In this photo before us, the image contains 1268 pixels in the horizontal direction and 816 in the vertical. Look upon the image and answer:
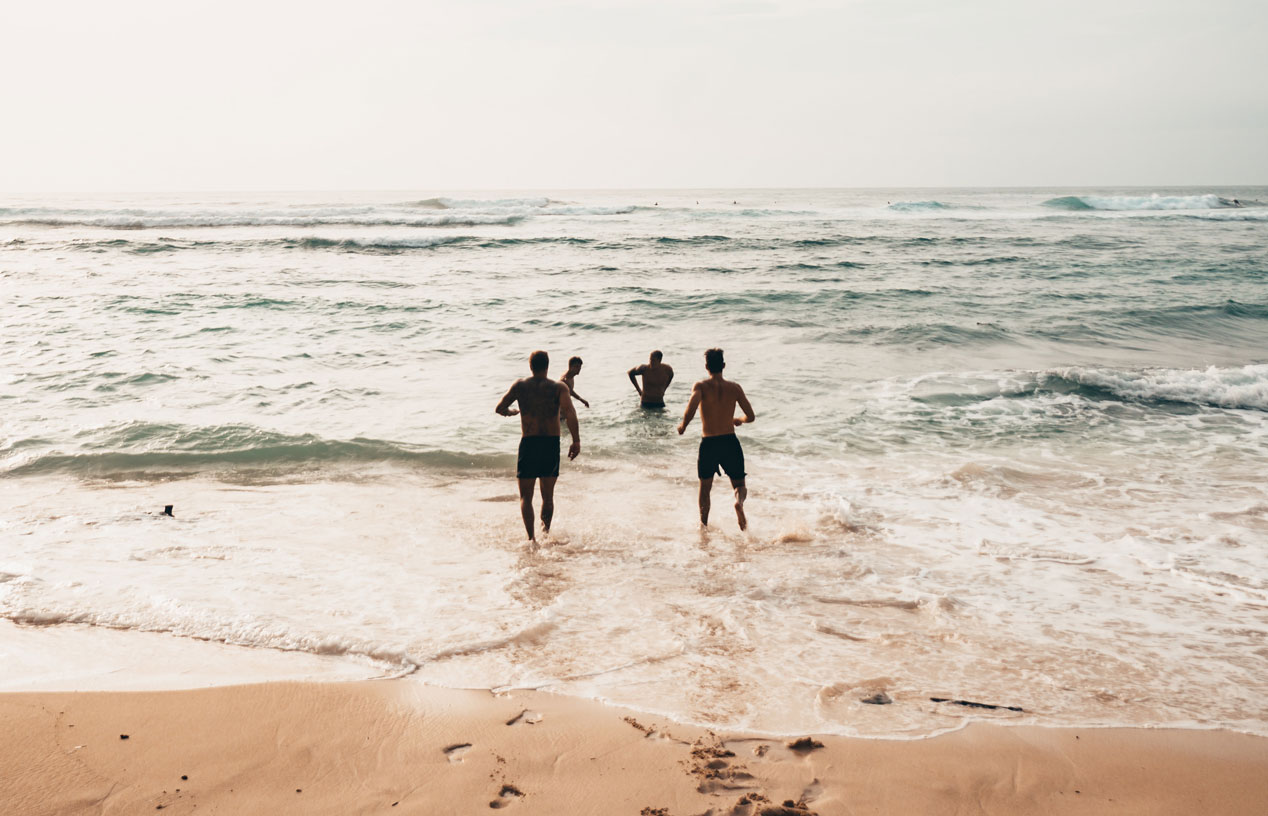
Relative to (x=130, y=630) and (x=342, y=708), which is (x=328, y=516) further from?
(x=342, y=708)

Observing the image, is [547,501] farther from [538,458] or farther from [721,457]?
[721,457]

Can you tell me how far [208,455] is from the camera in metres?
8.98

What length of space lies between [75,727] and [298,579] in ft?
6.62

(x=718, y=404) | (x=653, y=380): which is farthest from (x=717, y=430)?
(x=653, y=380)

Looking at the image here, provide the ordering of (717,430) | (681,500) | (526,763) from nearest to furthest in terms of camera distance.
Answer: (526,763), (717,430), (681,500)

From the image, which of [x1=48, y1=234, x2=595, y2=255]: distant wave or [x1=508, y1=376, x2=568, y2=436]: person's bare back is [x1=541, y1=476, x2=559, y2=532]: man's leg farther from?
[x1=48, y1=234, x2=595, y2=255]: distant wave

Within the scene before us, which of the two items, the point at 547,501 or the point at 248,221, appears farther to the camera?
the point at 248,221

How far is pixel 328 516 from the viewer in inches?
283

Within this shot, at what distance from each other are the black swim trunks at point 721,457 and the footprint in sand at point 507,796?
3917 mm

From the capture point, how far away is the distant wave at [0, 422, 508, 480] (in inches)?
336

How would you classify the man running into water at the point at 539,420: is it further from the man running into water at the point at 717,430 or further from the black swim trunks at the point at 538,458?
the man running into water at the point at 717,430

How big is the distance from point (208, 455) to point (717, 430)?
19.8ft

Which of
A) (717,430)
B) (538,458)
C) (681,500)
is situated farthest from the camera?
(681,500)

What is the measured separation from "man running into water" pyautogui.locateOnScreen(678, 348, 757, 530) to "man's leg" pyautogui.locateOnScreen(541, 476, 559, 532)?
4.07 feet
